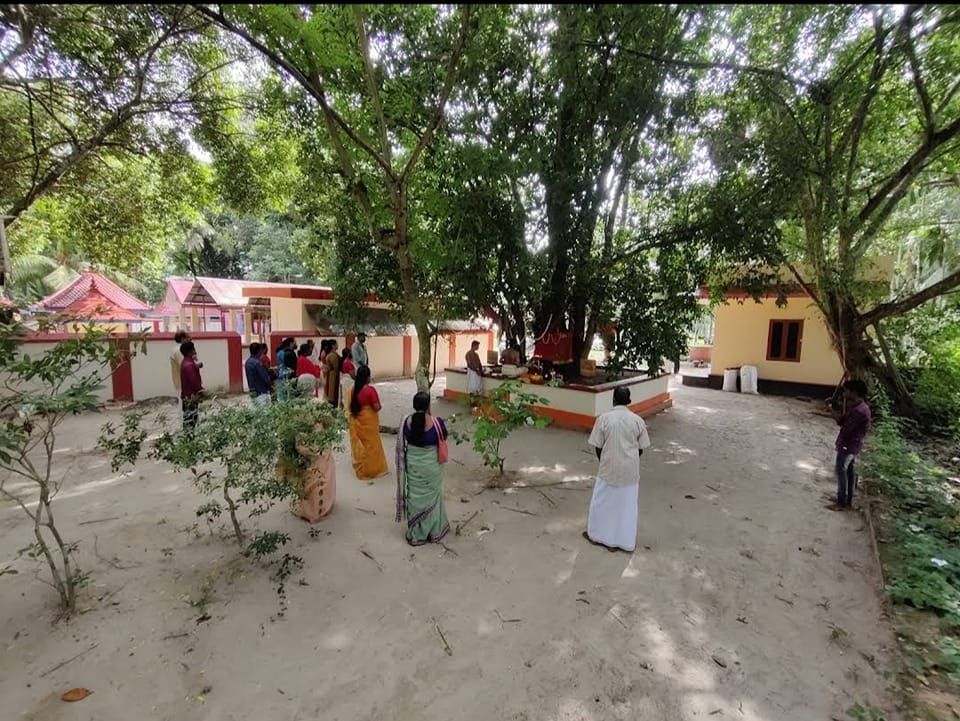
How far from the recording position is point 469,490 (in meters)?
6.09

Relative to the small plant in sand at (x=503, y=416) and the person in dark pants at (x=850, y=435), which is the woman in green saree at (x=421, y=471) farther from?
the person in dark pants at (x=850, y=435)

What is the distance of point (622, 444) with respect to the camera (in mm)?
4586

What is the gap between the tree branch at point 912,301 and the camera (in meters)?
7.95

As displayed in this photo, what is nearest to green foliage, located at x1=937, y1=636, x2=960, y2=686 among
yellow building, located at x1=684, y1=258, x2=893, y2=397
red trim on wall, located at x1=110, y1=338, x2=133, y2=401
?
yellow building, located at x1=684, y1=258, x2=893, y2=397

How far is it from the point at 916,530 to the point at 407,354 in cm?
1314

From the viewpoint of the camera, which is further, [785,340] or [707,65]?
[785,340]

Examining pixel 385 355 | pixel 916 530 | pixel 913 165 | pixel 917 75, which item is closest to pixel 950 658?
pixel 916 530

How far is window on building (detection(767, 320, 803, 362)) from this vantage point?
524 inches

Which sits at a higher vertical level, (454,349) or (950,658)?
(454,349)

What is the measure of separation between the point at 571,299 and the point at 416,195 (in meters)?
4.20

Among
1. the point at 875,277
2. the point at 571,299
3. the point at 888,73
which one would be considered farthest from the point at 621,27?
the point at 875,277

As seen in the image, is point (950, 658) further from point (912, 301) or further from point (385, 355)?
point (385, 355)

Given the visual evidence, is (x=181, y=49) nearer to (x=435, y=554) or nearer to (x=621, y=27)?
(x=621, y=27)

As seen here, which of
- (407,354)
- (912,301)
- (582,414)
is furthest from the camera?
(407,354)
